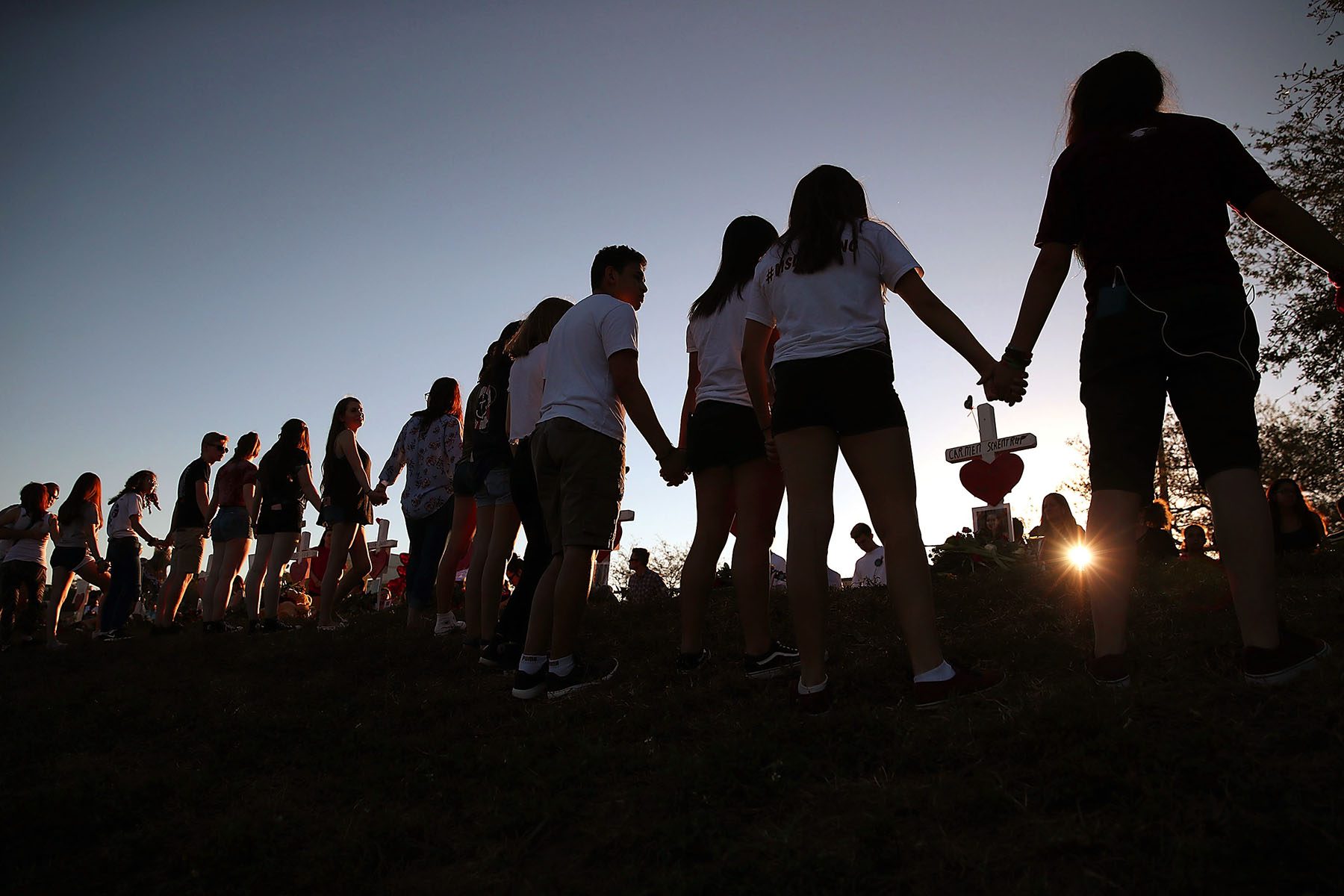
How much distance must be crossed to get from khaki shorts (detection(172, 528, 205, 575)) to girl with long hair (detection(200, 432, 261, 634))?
33cm

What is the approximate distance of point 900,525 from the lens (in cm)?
375

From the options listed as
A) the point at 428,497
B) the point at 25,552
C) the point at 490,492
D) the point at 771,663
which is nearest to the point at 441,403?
the point at 428,497

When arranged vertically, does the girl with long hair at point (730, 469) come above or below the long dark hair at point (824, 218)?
below

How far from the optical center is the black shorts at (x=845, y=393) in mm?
3797

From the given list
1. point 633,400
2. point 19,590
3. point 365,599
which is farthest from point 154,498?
point 633,400

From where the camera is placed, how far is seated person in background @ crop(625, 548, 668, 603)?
7.66 m

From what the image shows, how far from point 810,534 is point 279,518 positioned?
23.7 feet

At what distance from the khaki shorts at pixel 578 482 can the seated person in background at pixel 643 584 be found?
255cm

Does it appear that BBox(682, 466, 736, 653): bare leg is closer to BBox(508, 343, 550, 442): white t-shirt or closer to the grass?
the grass

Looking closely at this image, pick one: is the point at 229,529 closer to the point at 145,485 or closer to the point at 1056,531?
the point at 145,485

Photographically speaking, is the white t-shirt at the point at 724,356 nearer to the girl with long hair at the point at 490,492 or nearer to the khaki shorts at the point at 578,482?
the khaki shorts at the point at 578,482

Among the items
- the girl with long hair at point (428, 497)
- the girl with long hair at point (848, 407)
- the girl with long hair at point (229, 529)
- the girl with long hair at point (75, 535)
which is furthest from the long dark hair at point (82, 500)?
the girl with long hair at point (848, 407)

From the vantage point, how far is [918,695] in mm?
3635

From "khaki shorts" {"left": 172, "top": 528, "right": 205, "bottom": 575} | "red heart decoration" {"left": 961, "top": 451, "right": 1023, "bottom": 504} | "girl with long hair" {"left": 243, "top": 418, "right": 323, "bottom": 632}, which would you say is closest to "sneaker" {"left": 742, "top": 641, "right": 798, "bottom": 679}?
"girl with long hair" {"left": 243, "top": 418, "right": 323, "bottom": 632}
